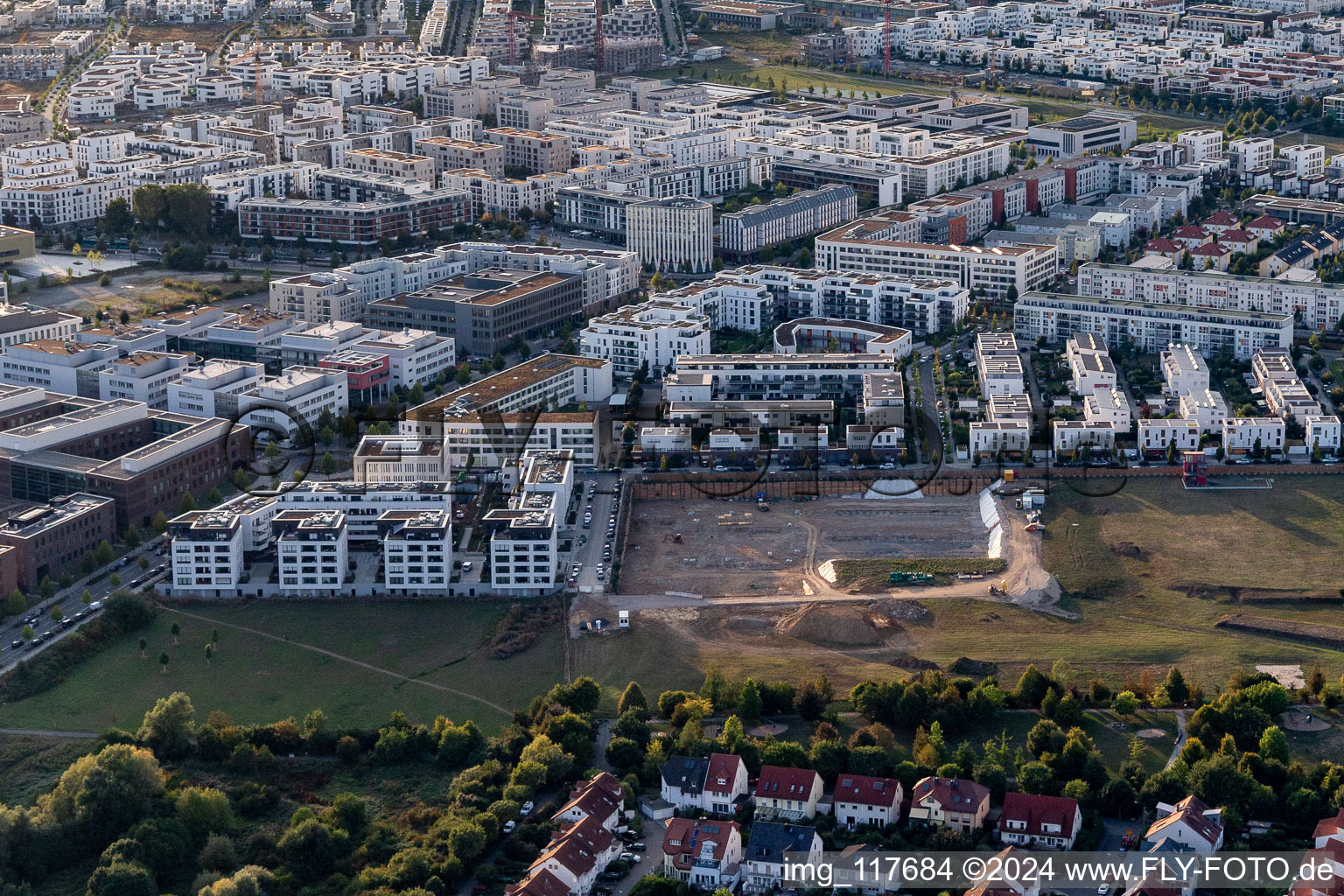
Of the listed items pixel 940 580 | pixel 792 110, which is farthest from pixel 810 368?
pixel 792 110

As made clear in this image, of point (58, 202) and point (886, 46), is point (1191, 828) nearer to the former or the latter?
point (58, 202)

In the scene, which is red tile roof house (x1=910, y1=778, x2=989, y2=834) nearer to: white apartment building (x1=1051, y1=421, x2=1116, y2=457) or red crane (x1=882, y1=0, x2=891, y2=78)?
white apartment building (x1=1051, y1=421, x2=1116, y2=457)

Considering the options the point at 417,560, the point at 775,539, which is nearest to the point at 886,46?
the point at 775,539

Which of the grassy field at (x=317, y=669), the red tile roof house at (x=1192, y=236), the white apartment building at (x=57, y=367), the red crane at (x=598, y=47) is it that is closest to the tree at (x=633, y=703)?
the grassy field at (x=317, y=669)

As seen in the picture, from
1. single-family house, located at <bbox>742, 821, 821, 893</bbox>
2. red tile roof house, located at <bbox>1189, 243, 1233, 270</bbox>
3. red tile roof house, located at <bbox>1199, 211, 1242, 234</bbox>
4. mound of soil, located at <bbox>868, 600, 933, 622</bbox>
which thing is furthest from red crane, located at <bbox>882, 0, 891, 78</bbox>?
single-family house, located at <bbox>742, 821, 821, 893</bbox>

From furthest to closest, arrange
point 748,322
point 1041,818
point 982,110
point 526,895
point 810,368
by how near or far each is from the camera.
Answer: point 982,110 < point 748,322 < point 810,368 < point 1041,818 < point 526,895

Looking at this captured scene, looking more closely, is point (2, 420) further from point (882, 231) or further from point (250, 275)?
point (882, 231)
